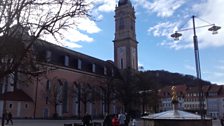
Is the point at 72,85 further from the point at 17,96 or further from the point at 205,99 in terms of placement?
the point at 205,99

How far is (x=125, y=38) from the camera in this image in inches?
3922

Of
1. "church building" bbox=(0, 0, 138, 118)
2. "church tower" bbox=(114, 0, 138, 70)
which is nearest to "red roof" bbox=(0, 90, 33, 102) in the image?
"church building" bbox=(0, 0, 138, 118)

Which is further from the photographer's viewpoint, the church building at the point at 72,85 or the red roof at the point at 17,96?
the church building at the point at 72,85

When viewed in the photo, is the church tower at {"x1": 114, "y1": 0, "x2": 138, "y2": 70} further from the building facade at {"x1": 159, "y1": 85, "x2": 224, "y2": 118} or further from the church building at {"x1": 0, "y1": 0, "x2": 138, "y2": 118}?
the building facade at {"x1": 159, "y1": 85, "x2": 224, "y2": 118}

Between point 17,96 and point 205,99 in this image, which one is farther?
point 205,99

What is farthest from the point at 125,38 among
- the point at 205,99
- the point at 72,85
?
the point at 205,99

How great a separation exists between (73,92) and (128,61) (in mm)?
30005

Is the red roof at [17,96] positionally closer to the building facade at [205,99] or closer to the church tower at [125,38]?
the church tower at [125,38]

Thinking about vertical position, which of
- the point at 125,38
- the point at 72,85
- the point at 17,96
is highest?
the point at 125,38

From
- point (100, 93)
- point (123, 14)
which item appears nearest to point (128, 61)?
point (123, 14)

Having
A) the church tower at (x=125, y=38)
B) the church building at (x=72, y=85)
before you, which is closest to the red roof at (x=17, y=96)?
the church building at (x=72, y=85)

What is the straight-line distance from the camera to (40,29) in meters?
16.4

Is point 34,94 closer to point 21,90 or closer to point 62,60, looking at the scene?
point 21,90

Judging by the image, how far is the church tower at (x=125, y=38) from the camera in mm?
98625
